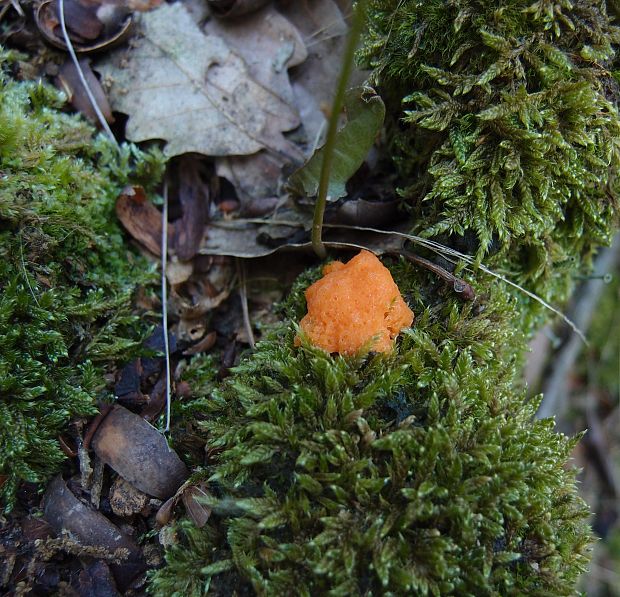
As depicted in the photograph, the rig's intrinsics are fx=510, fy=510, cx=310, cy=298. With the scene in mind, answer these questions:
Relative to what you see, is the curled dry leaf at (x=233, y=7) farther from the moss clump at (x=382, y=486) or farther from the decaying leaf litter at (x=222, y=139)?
the moss clump at (x=382, y=486)

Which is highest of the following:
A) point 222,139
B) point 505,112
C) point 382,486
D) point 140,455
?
point 505,112

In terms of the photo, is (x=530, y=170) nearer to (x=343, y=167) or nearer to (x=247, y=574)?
(x=343, y=167)

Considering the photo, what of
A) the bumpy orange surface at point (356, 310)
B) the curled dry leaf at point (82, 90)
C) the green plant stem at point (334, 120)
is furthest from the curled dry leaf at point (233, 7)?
the bumpy orange surface at point (356, 310)

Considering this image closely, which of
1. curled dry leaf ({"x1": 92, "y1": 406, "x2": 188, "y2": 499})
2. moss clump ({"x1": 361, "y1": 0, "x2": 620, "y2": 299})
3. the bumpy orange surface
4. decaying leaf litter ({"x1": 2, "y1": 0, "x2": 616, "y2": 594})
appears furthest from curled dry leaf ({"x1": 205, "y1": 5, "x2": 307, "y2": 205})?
curled dry leaf ({"x1": 92, "y1": 406, "x2": 188, "y2": 499})

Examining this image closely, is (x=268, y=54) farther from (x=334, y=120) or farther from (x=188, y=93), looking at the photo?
(x=334, y=120)

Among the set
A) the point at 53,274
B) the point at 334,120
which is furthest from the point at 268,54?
the point at 53,274

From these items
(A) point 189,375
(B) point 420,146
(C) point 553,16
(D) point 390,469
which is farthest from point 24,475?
(C) point 553,16
